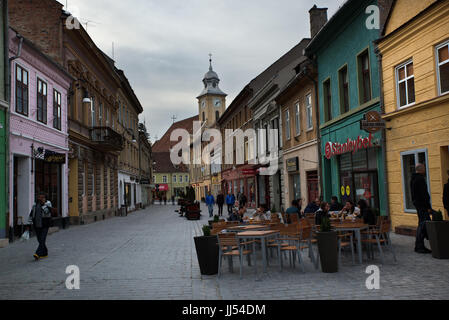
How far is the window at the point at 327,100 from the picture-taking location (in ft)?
64.7

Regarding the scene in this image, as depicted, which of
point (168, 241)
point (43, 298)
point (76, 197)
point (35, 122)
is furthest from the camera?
point (76, 197)

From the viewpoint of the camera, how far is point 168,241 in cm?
1448

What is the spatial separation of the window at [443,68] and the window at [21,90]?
1389 centimetres

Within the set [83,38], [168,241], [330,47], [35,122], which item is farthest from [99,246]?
[83,38]

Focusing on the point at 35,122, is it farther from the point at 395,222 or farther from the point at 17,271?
the point at 395,222

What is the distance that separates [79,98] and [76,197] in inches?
223

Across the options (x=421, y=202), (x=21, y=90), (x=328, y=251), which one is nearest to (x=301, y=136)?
(x=21, y=90)

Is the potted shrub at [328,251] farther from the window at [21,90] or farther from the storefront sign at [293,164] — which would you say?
the storefront sign at [293,164]

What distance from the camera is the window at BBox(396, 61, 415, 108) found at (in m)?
13.1

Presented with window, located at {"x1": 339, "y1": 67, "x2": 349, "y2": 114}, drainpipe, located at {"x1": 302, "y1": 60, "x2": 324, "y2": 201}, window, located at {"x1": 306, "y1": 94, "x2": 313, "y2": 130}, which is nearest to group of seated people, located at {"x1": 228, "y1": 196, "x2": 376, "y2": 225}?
window, located at {"x1": 339, "y1": 67, "x2": 349, "y2": 114}

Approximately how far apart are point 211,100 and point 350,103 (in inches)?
2322

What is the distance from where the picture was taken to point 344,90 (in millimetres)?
18219

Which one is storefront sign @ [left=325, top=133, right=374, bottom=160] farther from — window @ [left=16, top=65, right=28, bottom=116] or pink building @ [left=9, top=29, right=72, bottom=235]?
window @ [left=16, top=65, right=28, bottom=116]

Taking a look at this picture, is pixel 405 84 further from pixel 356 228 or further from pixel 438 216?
pixel 356 228
